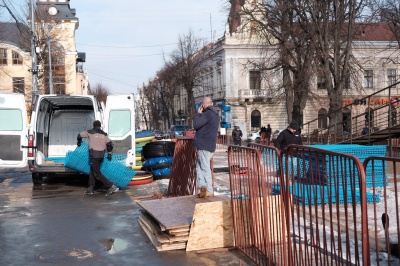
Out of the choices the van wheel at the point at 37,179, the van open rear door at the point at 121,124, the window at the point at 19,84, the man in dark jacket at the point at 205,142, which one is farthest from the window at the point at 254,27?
the window at the point at 19,84

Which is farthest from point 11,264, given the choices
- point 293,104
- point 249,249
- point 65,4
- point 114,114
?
point 65,4

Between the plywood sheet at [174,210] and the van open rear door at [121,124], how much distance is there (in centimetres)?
535

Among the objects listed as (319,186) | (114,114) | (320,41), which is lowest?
(319,186)

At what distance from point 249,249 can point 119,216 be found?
366 centimetres

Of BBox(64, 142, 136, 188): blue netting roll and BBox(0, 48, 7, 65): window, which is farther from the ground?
BBox(0, 48, 7, 65): window

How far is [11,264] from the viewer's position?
→ 6.18m

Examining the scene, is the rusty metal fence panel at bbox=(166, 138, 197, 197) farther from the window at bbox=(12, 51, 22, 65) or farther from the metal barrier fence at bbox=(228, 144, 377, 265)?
the window at bbox=(12, 51, 22, 65)

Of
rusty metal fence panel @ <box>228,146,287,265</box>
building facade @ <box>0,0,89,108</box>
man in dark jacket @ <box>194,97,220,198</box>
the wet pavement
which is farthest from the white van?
building facade @ <box>0,0,89,108</box>

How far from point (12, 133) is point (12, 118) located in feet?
1.23

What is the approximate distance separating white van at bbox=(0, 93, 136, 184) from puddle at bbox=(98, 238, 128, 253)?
20.4 ft

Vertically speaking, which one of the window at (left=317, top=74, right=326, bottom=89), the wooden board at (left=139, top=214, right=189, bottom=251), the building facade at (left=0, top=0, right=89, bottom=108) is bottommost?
the wooden board at (left=139, top=214, right=189, bottom=251)

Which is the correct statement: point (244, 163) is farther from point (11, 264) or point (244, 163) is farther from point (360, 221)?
point (11, 264)

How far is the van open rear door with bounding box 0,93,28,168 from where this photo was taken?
43.0ft

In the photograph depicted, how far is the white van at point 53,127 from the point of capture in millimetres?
13141
